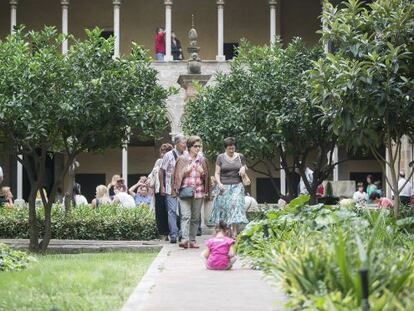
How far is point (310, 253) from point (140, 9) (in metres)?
32.1

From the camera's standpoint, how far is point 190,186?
507 inches

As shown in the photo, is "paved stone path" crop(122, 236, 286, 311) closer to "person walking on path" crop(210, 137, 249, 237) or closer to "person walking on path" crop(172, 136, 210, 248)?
→ "person walking on path" crop(172, 136, 210, 248)

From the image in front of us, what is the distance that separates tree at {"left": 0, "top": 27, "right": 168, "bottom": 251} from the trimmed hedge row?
1.57 m

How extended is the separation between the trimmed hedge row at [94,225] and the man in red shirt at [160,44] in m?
17.7

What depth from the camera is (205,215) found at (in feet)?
54.6

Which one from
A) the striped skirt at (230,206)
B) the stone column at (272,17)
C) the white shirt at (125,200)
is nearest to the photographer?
the striped skirt at (230,206)

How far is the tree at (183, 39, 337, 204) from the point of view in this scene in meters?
19.9

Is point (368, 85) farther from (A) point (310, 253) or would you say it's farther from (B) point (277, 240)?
(A) point (310, 253)

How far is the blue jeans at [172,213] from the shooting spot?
14.0m

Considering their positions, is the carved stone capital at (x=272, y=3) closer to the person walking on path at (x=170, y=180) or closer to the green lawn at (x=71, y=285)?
the person walking on path at (x=170, y=180)

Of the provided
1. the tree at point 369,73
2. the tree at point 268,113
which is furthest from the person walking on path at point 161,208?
the tree at point 268,113

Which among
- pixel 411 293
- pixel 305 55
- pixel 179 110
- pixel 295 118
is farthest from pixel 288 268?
pixel 179 110

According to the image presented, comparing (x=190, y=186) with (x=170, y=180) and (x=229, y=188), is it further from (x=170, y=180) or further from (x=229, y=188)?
(x=170, y=180)

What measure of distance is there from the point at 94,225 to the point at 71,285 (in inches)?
333
